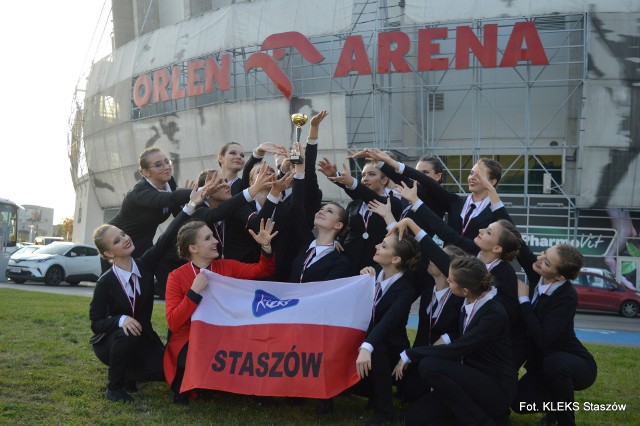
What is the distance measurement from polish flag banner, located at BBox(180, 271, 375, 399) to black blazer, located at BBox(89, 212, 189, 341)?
2.20 feet

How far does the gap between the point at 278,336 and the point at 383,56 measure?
17.9 meters

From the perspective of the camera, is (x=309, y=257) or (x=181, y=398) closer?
(x=181, y=398)

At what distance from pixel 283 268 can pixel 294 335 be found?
110 centimetres

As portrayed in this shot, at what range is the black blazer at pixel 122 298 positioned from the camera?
577 centimetres

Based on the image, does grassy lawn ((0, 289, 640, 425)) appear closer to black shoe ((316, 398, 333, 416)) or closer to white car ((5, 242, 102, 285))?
black shoe ((316, 398, 333, 416))

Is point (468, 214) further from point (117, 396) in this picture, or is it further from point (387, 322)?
point (117, 396)

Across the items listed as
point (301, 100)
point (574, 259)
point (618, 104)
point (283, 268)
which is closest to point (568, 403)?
point (574, 259)

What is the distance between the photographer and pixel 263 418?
5113mm

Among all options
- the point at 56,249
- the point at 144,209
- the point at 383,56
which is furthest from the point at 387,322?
the point at 56,249

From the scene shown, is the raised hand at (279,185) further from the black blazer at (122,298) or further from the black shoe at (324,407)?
the black shoe at (324,407)

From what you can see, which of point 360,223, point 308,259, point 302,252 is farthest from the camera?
point 360,223

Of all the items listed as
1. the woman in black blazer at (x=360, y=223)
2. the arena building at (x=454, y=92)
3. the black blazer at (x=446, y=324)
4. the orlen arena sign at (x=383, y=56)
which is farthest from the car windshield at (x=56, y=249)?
the black blazer at (x=446, y=324)

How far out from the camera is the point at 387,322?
5.21 meters

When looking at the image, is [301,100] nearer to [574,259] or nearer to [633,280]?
[633,280]
